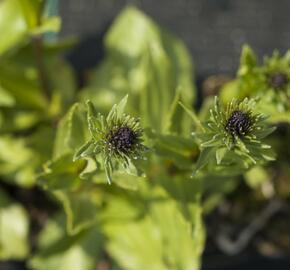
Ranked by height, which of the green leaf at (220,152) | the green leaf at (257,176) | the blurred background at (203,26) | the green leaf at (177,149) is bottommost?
the green leaf at (257,176)

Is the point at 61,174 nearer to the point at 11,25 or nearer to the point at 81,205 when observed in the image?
the point at 81,205

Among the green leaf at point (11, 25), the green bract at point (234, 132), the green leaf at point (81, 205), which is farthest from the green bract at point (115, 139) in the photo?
the green leaf at point (11, 25)

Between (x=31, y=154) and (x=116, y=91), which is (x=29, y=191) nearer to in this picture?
(x=31, y=154)

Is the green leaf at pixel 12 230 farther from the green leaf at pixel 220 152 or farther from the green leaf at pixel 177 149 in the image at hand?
the green leaf at pixel 220 152

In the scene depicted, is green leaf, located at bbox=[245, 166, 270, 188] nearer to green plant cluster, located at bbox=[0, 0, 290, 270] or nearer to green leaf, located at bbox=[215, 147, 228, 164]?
green plant cluster, located at bbox=[0, 0, 290, 270]

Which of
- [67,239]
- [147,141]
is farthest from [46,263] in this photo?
[147,141]

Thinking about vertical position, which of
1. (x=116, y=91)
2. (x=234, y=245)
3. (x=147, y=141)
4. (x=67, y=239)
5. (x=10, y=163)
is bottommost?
(x=234, y=245)

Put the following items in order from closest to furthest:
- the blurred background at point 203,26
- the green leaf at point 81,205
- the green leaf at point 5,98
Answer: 1. the green leaf at point 81,205
2. the green leaf at point 5,98
3. the blurred background at point 203,26
